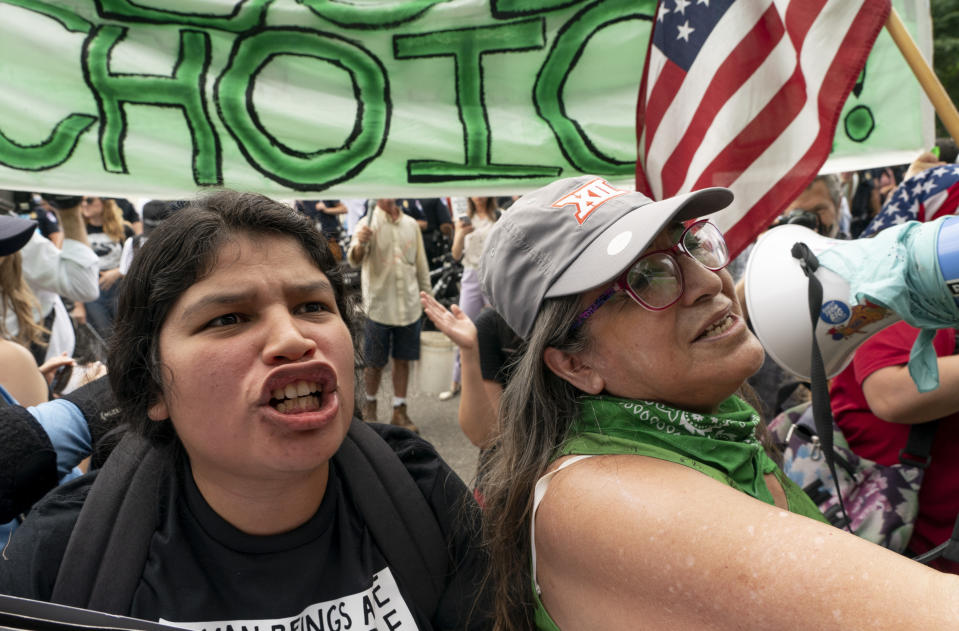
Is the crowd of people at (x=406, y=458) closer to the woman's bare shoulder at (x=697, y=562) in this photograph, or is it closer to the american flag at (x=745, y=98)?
the woman's bare shoulder at (x=697, y=562)

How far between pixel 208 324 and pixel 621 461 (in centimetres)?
84

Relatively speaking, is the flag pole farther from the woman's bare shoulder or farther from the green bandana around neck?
the woman's bare shoulder

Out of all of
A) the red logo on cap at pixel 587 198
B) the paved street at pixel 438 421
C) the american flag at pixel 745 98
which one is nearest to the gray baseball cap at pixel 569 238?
the red logo on cap at pixel 587 198

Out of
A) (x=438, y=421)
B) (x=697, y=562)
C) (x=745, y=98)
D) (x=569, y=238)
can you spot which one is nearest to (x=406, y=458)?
(x=569, y=238)

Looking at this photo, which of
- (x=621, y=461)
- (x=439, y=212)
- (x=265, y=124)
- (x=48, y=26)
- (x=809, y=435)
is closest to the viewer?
(x=621, y=461)

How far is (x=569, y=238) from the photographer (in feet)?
4.29

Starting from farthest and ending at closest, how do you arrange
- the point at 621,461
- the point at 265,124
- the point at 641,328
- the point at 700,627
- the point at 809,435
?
1. the point at 265,124
2. the point at 809,435
3. the point at 641,328
4. the point at 621,461
5. the point at 700,627

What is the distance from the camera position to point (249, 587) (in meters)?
1.25

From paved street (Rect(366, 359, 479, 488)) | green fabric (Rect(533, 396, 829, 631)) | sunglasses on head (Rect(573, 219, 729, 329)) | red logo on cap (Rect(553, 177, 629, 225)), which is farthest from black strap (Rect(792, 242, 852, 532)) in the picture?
paved street (Rect(366, 359, 479, 488))

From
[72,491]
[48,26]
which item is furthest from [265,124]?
[72,491]

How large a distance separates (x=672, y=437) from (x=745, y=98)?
167cm

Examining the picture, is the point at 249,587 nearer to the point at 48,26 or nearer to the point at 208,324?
the point at 208,324

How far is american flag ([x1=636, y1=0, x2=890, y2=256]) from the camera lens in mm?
2246

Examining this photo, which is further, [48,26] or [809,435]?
[48,26]
